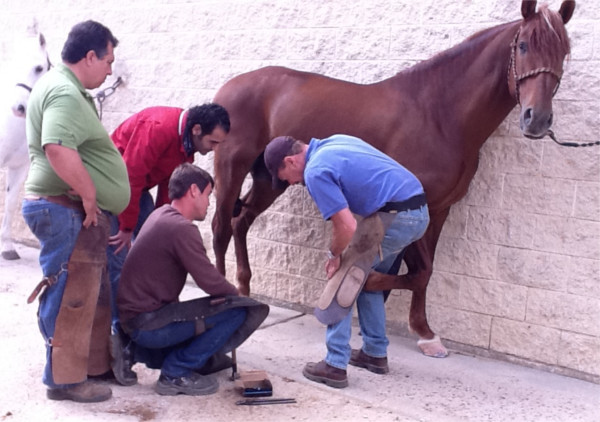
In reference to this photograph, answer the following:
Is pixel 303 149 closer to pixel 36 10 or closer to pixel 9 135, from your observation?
pixel 9 135

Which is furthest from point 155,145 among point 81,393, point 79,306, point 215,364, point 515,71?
point 515,71

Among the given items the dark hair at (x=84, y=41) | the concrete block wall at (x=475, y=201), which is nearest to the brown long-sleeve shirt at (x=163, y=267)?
the dark hair at (x=84, y=41)

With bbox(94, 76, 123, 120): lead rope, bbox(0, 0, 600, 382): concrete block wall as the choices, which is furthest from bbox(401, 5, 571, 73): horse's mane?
bbox(94, 76, 123, 120): lead rope

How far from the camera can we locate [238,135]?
17.2ft

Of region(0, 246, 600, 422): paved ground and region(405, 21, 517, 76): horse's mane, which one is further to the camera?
region(405, 21, 517, 76): horse's mane

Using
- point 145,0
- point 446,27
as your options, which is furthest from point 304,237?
point 145,0

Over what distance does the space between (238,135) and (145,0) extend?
229 cm

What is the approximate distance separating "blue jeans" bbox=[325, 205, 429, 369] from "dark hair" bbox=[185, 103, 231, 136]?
1.18m

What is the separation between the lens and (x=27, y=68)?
662 cm

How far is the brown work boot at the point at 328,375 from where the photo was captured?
13.3ft

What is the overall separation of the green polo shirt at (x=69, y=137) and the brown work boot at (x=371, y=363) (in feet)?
5.85

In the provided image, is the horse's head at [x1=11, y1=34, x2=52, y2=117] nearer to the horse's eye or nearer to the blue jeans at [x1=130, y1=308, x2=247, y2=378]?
the blue jeans at [x1=130, y1=308, x2=247, y2=378]

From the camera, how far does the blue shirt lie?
3.66m

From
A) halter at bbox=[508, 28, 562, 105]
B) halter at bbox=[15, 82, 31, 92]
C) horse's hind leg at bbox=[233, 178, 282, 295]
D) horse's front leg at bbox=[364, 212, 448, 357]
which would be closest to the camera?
halter at bbox=[508, 28, 562, 105]
